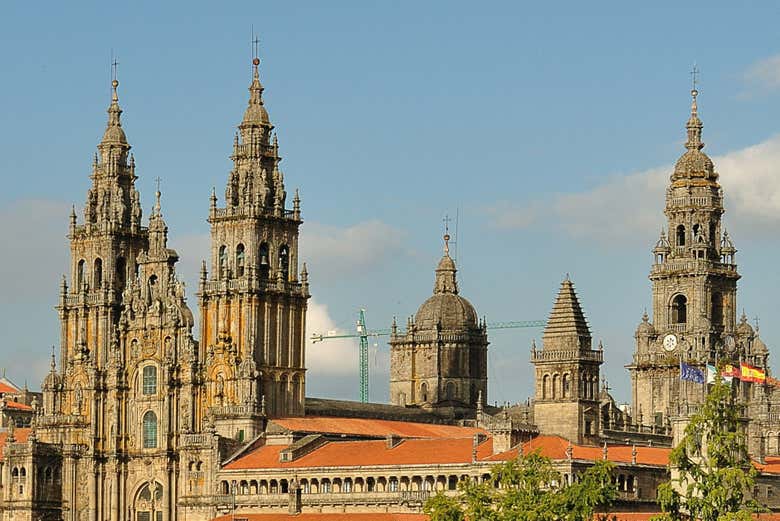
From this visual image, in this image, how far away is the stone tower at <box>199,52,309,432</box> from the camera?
511ft

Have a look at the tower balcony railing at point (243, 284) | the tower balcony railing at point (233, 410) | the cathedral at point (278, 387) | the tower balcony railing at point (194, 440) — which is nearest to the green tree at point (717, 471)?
the cathedral at point (278, 387)

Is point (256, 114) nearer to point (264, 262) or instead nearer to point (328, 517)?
point (264, 262)

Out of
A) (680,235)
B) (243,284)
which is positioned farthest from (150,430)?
(680,235)

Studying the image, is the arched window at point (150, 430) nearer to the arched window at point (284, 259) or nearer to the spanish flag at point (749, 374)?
the arched window at point (284, 259)

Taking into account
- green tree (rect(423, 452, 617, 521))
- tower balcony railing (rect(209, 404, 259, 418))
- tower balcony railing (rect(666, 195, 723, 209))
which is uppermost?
tower balcony railing (rect(666, 195, 723, 209))

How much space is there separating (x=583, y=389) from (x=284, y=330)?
26888mm

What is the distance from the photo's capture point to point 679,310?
179 m

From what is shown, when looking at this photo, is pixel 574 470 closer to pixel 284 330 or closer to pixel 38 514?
pixel 284 330

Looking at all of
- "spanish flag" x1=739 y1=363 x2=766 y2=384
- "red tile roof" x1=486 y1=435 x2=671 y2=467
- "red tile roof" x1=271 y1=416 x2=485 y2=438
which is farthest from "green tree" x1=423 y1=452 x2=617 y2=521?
"red tile roof" x1=271 y1=416 x2=485 y2=438

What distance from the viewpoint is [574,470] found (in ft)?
417

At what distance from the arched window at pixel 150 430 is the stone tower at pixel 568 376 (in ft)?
104

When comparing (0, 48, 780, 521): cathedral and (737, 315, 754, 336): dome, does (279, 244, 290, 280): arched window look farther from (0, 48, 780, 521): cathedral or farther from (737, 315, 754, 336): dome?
(737, 315, 754, 336): dome

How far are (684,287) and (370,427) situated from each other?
34.3 m

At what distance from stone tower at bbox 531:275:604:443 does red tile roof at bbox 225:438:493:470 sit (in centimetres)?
626
